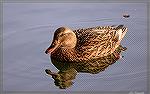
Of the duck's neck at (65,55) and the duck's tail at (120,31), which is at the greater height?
the duck's tail at (120,31)

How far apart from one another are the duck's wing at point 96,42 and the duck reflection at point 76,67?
0.27 feet

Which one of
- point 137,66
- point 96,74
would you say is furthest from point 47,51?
point 137,66

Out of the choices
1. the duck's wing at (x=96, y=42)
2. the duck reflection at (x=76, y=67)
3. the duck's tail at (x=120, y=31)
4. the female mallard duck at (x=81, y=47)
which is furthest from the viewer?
the duck's tail at (x=120, y=31)

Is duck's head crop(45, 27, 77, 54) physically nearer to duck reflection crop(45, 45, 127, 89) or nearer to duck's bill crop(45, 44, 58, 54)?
duck's bill crop(45, 44, 58, 54)

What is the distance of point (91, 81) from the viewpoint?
20.2 feet

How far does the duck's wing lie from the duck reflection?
8 cm

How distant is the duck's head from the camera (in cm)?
679

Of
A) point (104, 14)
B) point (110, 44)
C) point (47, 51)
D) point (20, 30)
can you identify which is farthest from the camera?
point (104, 14)

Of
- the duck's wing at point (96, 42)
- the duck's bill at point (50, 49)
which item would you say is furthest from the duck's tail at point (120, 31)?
the duck's bill at point (50, 49)

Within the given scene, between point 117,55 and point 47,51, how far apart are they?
1.16 m

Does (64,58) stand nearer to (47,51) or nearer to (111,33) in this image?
(47,51)

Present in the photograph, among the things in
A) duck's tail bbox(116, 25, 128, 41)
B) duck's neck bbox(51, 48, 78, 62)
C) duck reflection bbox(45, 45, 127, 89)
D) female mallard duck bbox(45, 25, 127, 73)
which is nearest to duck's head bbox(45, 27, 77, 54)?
female mallard duck bbox(45, 25, 127, 73)

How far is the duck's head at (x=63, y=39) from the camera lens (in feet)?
22.3

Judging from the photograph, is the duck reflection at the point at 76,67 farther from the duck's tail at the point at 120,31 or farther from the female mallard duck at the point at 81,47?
the duck's tail at the point at 120,31
